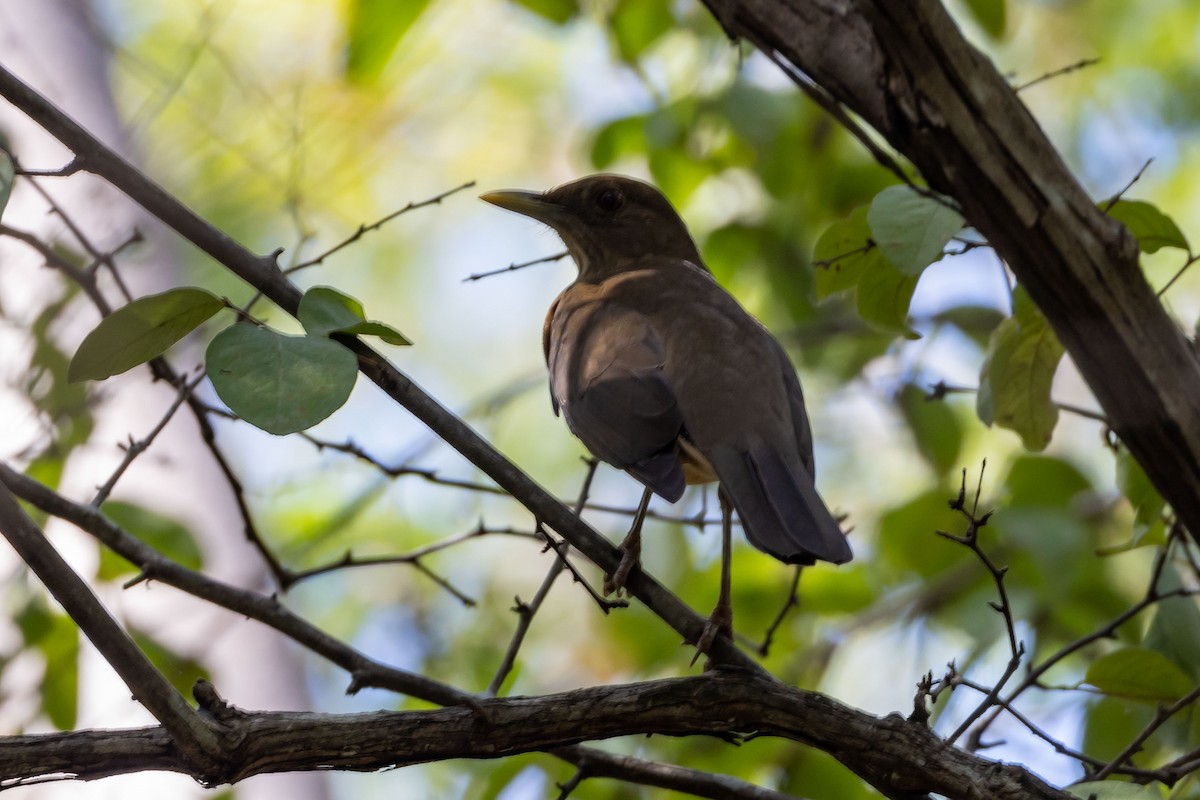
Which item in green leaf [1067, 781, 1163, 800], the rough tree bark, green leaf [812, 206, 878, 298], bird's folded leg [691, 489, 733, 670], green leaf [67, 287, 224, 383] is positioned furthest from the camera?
green leaf [812, 206, 878, 298]

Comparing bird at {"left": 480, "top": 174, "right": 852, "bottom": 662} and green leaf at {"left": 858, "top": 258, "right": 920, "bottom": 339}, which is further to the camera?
green leaf at {"left": 858, "top": 258, "right": 920, "bottom": 339}

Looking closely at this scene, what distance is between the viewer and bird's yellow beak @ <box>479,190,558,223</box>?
16.6 feet

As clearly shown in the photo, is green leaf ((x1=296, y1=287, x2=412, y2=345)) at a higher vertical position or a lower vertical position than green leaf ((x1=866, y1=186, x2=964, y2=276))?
lower

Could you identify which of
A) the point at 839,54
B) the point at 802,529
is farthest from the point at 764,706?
the point at 839,54

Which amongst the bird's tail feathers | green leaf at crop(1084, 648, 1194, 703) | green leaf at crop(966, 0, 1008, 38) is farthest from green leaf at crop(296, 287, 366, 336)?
green leaf at crop(966, 0, 1008, 38)

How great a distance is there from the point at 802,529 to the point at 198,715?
154cm

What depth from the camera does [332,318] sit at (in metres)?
2.66

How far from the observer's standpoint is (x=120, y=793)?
4.85 meters

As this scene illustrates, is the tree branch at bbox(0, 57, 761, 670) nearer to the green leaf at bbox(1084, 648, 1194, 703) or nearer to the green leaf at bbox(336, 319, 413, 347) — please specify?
the green leaf at bbox(336, 319, 413, 347)

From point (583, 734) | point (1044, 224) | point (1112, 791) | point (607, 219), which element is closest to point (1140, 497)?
point (1044, 224)

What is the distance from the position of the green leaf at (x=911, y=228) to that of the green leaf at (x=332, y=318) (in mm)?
1332

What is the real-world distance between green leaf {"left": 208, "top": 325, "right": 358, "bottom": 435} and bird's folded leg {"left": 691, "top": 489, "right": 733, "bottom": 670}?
3.73 feet

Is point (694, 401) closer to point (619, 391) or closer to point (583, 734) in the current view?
point (619, 391)

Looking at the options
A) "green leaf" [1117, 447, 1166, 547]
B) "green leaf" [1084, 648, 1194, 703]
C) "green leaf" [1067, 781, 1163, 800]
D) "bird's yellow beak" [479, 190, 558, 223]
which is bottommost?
"green leaf" [1067, 781, 1163, 800]
